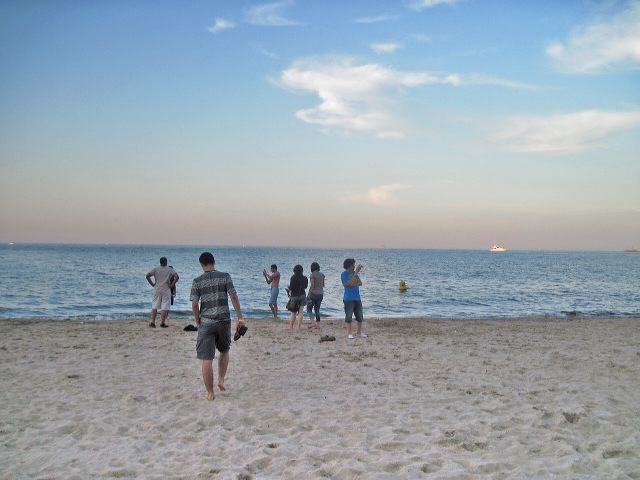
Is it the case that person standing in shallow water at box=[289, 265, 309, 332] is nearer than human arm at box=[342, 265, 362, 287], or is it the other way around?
human arm at box=[342, 265, 362, 287]

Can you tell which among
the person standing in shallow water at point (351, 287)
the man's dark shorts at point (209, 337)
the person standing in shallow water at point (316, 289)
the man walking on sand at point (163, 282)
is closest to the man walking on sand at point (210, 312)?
the man's dark shorts at point (209, 337)

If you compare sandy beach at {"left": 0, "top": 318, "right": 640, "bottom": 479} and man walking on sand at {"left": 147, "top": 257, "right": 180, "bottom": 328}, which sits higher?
man walking on sand at {"left": 147, "top": 257, "right": 180, "bottom": 328}

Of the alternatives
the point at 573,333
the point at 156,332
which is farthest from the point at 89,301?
the point at 573,333

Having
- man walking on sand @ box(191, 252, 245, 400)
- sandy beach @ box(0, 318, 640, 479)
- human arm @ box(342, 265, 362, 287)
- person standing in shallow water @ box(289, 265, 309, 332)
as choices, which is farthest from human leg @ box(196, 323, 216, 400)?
person standing in shallow water @ box(289, 265, 309, 332)

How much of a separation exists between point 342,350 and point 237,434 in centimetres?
535

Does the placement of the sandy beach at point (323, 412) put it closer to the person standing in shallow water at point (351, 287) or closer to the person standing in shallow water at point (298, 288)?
the person standing in shallow water at point (351, 287)

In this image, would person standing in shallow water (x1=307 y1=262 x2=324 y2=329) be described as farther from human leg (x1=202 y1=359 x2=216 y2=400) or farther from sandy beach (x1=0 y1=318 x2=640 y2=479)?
human leg (x1=202 y1=359 x2=216 y2=400)

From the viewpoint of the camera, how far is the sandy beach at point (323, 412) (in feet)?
15.2

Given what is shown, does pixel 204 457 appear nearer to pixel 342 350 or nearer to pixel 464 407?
pixel 464 407

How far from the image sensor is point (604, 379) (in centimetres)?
795

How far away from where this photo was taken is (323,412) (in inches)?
244

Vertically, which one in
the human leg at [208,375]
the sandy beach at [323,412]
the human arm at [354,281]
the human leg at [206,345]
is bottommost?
the sandy beach at [323,412]

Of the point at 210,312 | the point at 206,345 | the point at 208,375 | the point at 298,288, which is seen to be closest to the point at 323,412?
the point at 208,375

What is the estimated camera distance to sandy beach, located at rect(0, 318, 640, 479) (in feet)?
15.2
